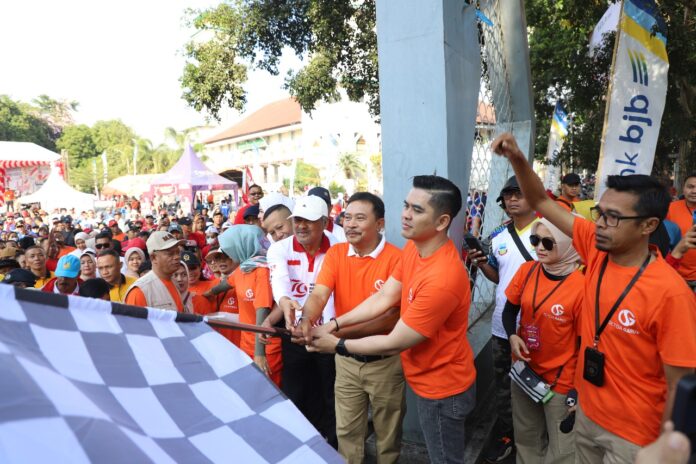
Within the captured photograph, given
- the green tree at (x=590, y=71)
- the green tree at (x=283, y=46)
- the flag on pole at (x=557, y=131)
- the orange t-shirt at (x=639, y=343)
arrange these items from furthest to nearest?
the flag on pole at (x=557, y=131) < the green tree at (x=283, y=46) < the green tree at (x=590, y=71) < the orange t-shirt at (x=639, y=343)

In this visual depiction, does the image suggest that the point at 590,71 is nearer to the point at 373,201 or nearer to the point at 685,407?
the point at 373,201

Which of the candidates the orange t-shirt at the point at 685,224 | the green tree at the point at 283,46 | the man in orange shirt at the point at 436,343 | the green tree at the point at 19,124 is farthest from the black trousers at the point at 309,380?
the green tree at the point at 19,124

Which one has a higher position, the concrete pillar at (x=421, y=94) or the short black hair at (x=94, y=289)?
the concrete pillar at (x=421, y=94)

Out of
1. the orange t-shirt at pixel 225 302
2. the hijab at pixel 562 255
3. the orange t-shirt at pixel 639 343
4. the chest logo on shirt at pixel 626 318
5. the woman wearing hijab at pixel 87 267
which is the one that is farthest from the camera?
the woman wearing hijab at pixel 87 267

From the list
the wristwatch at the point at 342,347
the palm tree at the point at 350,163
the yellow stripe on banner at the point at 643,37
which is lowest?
the wristwatch at the point at 342,347

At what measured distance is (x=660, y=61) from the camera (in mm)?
4570

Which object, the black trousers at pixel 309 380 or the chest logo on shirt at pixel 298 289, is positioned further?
the black trousers at pixel 309 380

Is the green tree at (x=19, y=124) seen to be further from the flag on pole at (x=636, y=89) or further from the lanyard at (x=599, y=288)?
the lanyard at (x=599, y=288)

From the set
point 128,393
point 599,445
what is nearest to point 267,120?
point 599,445

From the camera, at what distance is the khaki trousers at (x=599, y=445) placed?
181cm

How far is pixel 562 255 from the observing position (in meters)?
2.46

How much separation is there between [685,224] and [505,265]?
2.05 metres

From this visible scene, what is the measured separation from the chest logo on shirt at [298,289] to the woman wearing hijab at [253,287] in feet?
0.60

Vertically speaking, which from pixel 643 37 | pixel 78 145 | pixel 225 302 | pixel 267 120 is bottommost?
pixel 225 302
